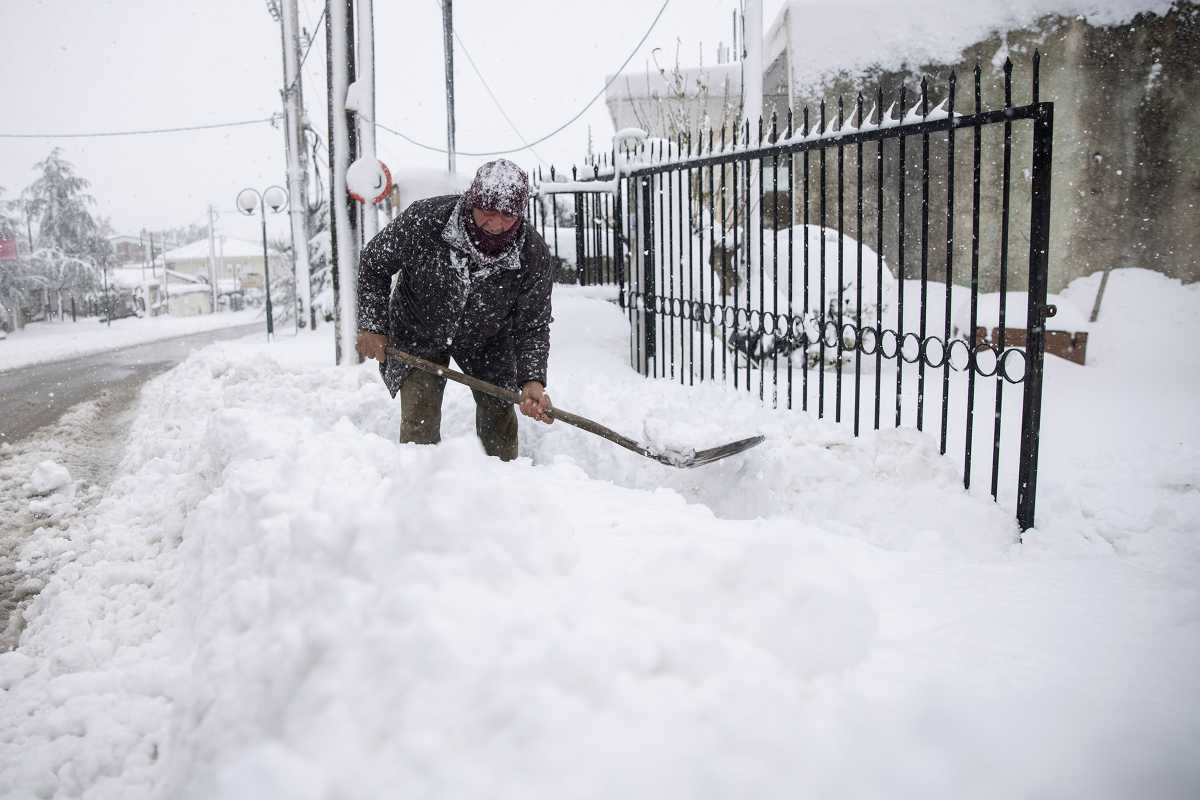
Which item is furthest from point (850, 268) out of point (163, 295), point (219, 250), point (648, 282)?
point (219, 250)

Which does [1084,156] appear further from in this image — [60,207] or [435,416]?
[60,207]

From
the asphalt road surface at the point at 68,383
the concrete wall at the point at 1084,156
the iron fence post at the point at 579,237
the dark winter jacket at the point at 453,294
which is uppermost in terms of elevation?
the concrete wall at the point at 1084,156

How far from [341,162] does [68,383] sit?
5871 millimetres

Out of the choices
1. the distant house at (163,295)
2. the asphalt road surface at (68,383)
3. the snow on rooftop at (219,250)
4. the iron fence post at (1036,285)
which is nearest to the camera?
the iron fence post at (1036,285)

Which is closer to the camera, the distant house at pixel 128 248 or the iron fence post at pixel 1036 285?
the iron fence post at pixel 1036 285

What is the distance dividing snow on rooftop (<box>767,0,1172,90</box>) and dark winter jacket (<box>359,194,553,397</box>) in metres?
7.58

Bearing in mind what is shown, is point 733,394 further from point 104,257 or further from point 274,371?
point 104,257

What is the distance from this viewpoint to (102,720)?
81.5 inches

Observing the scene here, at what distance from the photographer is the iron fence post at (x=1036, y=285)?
3303 mm

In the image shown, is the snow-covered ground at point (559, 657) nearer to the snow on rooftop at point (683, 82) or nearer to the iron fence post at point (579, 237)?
the iron fence post at point (579, 237)

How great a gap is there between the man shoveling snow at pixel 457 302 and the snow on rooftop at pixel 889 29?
760 cm

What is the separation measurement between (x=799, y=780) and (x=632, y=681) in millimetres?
356

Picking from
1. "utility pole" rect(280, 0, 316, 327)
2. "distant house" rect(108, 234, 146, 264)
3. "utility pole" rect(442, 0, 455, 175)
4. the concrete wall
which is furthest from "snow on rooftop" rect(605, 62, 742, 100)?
"distant house" rect(108, 234, 146, 264)

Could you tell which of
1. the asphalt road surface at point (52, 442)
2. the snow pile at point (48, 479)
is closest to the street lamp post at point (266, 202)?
the asphalt road surface at point (52, 442)
